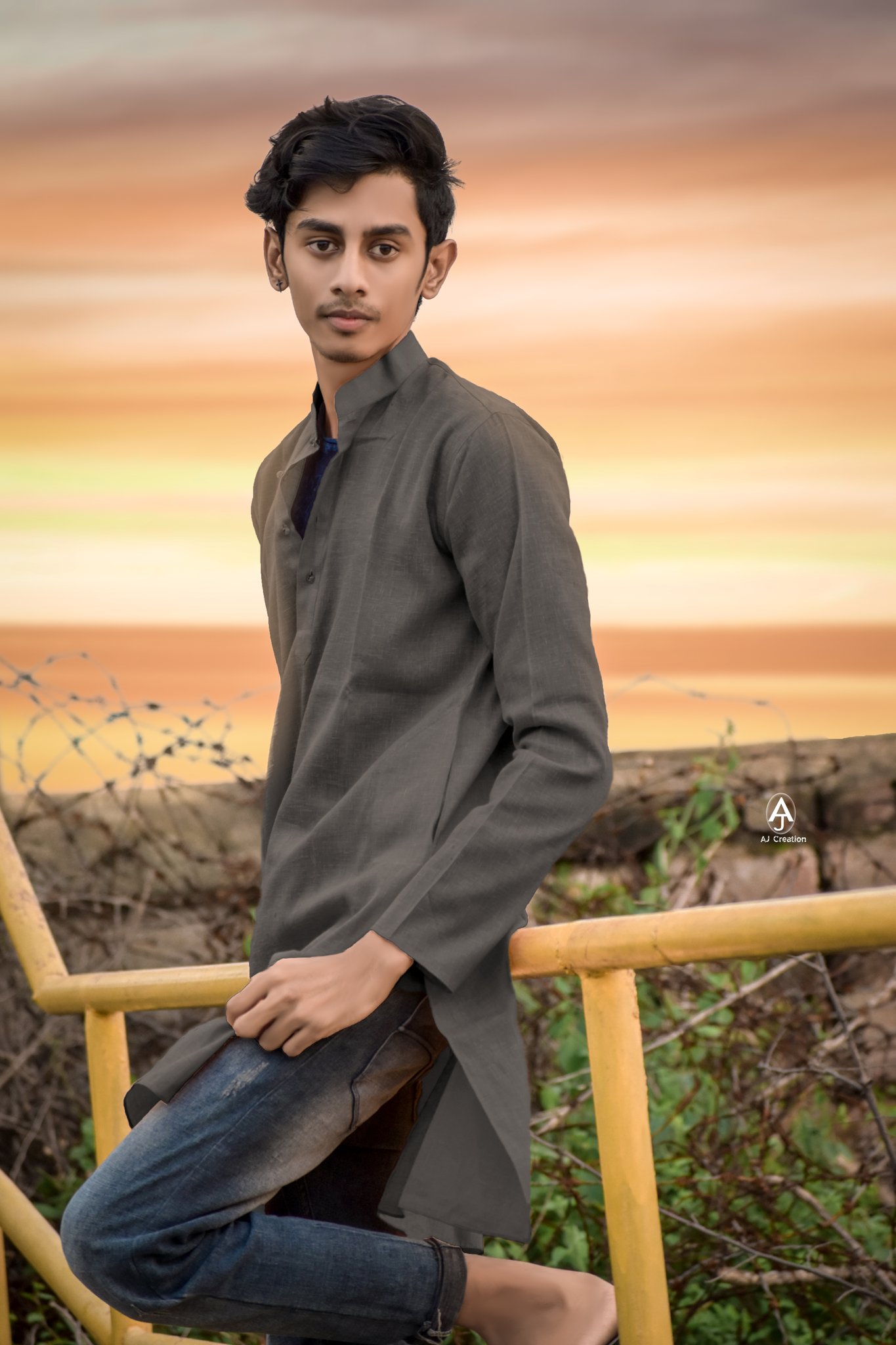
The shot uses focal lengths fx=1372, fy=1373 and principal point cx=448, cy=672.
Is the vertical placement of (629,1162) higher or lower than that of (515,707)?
lower

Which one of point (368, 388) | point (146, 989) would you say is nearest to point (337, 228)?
point (368, 388)

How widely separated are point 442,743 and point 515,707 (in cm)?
9

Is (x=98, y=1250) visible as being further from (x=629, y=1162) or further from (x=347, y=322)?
(x=347, y=322)

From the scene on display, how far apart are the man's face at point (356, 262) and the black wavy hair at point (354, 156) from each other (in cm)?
2

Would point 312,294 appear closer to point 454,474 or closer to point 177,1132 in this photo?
point 454,474

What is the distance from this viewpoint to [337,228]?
161 centimetres

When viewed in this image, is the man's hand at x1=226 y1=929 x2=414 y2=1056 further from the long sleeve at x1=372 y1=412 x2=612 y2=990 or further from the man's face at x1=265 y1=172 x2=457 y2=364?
the man's face at x1=265 y1=172 x2=457 y2=364

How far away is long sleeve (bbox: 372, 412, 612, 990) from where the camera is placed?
4.45ft

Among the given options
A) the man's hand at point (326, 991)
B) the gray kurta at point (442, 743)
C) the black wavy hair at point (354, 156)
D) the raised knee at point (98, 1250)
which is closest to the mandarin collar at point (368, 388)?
the gray kurta at point (442, 743)

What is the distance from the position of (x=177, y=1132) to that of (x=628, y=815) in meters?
3.00

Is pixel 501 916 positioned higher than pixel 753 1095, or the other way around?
pixel 501 916

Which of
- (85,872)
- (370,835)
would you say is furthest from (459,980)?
(85,872)

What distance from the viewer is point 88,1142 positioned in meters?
3.74
